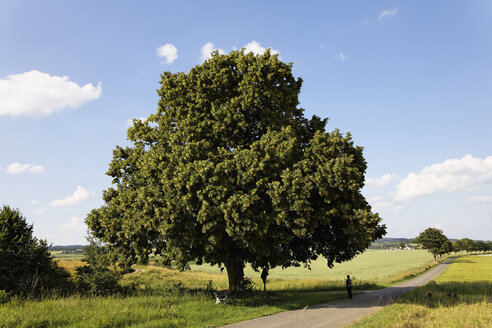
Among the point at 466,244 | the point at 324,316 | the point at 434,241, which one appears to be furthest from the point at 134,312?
the point at 466,244

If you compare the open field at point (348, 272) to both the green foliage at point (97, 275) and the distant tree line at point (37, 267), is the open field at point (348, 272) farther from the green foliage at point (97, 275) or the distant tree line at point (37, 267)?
the distant tree line at point (37, 267)

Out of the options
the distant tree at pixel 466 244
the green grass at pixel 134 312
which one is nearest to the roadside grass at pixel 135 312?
the green grass at pixel 134 312

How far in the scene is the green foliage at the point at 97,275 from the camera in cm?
2217

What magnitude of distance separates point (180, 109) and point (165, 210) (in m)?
8.31

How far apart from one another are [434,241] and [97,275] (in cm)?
10068

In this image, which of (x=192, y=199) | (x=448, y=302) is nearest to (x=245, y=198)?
(x=192, y=199)

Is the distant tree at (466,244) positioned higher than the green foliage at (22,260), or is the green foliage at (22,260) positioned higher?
the green foliage at (22,260)

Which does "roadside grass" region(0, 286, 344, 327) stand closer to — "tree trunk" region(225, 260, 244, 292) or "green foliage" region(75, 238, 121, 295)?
"tree trunk" region(225, 260, 244, 292)

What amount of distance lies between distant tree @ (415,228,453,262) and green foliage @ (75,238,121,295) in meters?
97.5

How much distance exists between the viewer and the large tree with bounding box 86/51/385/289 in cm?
1683

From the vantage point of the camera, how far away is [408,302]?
18.7 metres

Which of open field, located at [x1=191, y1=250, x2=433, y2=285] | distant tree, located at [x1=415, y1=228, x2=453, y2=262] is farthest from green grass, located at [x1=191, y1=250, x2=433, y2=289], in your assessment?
distant tree, located at [x1=415, y1=228, x2=453, y2=262]

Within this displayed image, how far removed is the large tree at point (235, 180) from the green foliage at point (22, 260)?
582 cm

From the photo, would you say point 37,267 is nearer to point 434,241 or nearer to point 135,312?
point 135,312
